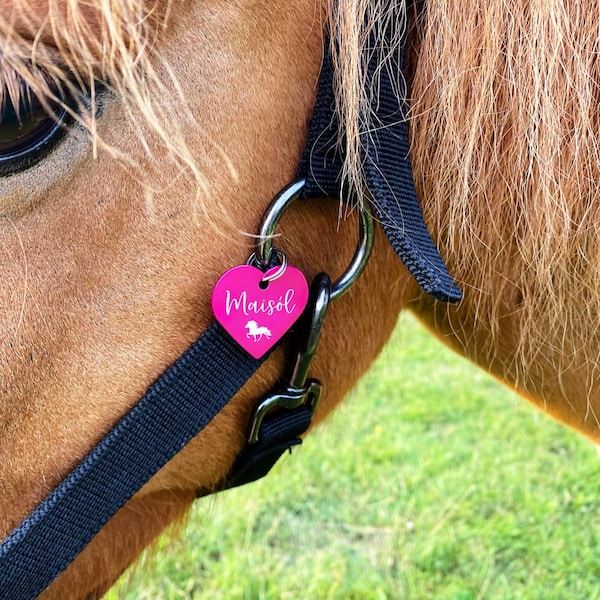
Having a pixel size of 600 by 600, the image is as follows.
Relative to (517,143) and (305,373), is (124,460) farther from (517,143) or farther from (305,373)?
(517,143)

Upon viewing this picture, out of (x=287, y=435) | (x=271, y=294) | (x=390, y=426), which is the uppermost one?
(x=271, y=294)

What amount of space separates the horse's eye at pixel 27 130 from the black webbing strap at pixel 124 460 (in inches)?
10.4

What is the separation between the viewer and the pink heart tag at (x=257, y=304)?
0.75m

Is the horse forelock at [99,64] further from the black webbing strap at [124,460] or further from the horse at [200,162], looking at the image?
the black webbing strap at [124,460]

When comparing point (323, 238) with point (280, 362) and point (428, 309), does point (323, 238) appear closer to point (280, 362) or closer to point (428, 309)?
point (280, 362)

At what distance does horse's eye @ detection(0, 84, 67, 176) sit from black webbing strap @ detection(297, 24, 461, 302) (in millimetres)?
267

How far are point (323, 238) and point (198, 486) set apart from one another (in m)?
0.39

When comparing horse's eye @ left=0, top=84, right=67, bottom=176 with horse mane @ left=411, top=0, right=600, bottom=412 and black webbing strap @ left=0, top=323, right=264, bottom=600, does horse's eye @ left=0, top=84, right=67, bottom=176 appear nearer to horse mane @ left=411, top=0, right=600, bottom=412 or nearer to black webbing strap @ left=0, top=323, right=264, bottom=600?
black webbing strap @ left=0, top=323, right=264, bottom=600

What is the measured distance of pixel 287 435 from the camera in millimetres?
898

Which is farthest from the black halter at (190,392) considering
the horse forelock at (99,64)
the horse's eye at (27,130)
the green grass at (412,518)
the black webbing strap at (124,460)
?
the green grass at (412,518)

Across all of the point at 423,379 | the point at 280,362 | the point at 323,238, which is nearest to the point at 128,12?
the point at 323,238

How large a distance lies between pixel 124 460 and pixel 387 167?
457mm

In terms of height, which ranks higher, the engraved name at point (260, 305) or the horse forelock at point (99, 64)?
the horse forelock at point (99, 64)

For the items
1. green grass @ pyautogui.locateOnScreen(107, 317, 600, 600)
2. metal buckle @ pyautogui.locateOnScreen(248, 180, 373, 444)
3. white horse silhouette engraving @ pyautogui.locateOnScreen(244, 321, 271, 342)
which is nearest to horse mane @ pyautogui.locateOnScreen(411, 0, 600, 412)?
metal buckle @ pyautogui.locateOnScreen(248, 180, 373, 444)
